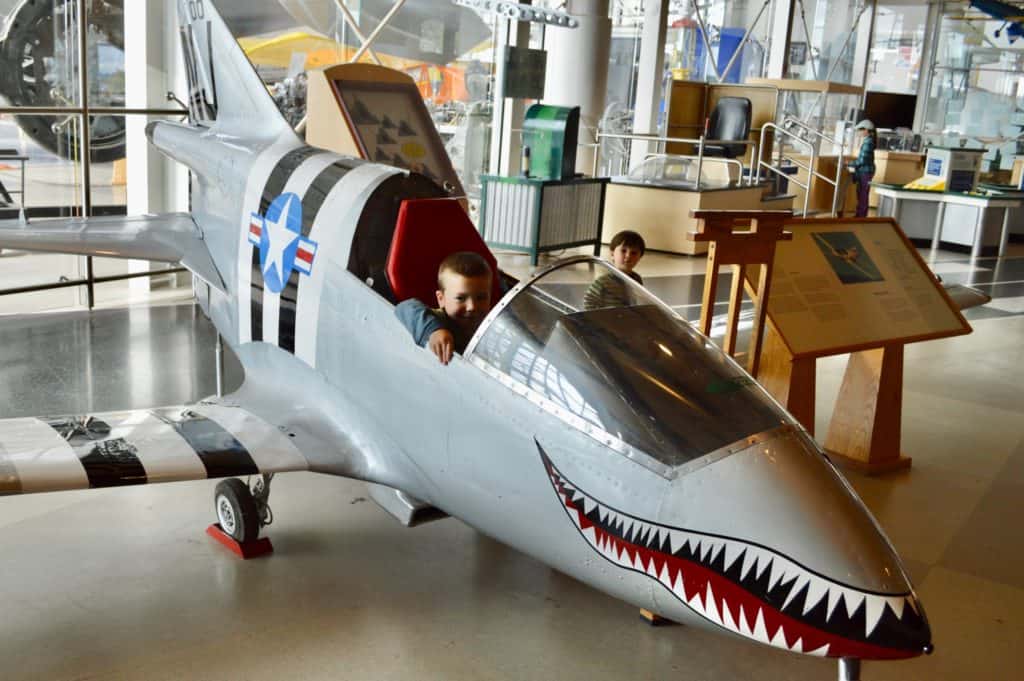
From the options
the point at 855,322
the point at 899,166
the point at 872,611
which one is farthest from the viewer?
the point at 899,166

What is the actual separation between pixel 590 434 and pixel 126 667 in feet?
5.95

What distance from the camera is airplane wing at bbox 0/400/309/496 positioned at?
3256mm

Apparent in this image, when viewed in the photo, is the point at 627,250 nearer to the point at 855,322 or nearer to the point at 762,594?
the point at 855,322

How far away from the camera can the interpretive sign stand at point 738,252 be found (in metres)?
4.54

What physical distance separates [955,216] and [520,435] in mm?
14051

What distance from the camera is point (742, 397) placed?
316cm

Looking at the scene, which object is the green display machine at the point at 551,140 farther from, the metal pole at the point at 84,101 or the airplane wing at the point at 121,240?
the airplane wing at the point at 121,240

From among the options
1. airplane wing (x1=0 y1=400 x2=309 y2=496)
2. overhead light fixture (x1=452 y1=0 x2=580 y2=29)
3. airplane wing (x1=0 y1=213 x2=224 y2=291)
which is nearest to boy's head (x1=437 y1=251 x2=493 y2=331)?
airplane wing (x1=0 y1=400 x2=309 y2=496)

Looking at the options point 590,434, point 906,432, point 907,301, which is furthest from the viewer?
point 906,432

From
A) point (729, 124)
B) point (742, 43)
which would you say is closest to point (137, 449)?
point (729, 124)

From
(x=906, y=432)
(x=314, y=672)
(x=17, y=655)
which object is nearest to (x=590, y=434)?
(x=314, y=672)

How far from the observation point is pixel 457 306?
11.6ft

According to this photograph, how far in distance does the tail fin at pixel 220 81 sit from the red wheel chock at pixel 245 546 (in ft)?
7.54

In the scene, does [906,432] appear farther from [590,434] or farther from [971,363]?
[590,434]
